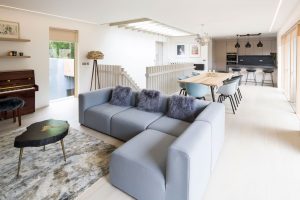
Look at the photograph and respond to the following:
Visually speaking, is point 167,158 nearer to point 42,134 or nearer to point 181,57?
point 42,134

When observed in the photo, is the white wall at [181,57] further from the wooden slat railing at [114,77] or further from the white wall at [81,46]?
the wooden slat railing at [114,77]

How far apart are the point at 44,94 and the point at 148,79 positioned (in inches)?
110

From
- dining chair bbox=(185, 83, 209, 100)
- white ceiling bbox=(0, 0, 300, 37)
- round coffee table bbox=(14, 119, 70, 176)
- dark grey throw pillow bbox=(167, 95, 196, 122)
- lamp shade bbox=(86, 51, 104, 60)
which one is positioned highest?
white ceiling bbox=(0, 0, 300, 37)

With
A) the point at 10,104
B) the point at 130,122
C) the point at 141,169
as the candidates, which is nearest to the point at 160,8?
the point at 130,122

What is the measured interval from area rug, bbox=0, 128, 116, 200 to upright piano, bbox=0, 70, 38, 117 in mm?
1203

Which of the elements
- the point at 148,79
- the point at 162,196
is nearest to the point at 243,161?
the point at 162,196

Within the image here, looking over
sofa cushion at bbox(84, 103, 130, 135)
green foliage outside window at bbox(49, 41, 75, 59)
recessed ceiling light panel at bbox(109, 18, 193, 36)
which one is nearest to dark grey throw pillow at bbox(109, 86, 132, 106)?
sofa cushion at bbox(84, 103, 130, 135)

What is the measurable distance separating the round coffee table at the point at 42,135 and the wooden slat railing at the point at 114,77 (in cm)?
281

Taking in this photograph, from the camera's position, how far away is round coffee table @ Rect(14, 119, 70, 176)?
87.9 inches

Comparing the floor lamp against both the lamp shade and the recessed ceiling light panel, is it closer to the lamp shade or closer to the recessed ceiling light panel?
the lamp shade

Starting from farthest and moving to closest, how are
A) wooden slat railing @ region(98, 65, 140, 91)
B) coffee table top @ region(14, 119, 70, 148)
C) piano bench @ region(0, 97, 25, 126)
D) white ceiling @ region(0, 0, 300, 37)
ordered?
wooden slat railing @ region(98, 65, 140, 91)
white ceiling @ region(0, 0, 300, 37)
piano bench @ region(0, 97, 25, 126)
coffee table top @ region(14, 119, 70, 148)

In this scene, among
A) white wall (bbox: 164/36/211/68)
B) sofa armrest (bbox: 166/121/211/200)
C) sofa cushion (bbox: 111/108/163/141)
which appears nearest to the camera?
sofa armrest (bbox: 166/121/211/200)

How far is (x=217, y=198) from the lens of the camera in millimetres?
1968

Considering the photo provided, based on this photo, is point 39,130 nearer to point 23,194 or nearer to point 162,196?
point 23,194
